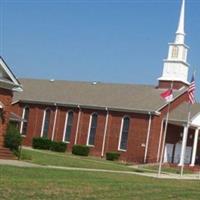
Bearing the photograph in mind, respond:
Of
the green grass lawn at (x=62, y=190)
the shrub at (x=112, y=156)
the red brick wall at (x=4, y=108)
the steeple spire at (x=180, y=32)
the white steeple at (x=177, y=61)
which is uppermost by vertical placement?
the steeple spire at (x=180, y=32)

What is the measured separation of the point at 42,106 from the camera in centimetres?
5962

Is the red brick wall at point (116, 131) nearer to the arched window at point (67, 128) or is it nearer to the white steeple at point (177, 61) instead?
the arched window at point (67, 128)

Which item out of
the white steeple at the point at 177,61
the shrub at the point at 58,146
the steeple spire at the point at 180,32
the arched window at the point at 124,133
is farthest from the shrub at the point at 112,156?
the steeple spire at the point at 180,32

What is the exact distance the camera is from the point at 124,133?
53.8 m

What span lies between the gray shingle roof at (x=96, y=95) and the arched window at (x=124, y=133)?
4.10 feet

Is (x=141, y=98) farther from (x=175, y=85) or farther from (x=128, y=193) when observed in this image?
(x=128, y=193)

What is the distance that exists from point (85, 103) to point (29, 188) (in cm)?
3941

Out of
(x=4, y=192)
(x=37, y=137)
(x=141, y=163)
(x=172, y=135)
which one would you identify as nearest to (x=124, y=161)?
(x=141, y=163)

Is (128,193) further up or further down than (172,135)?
further down

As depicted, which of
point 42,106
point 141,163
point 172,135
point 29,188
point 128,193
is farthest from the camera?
point 42,106

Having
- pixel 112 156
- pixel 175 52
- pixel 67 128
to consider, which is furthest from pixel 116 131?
pixel 175 52

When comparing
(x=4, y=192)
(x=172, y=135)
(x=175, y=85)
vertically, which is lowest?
(x=4, y=192)

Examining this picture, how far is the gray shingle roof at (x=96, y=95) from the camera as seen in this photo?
54.3m

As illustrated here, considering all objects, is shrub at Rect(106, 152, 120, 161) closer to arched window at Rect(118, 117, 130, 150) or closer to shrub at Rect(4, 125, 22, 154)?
arched window at Rect(118, 117, 130, 150)
